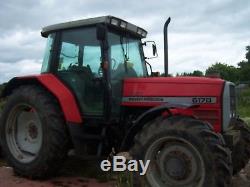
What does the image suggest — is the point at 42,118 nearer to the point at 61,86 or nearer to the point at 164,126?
the point at 61,86

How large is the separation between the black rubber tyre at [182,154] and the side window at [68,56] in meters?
1.94

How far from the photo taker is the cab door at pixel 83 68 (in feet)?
21.9

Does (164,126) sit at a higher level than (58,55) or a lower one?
lower

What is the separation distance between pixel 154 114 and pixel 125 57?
1.42 m

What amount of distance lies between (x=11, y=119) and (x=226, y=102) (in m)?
3.72

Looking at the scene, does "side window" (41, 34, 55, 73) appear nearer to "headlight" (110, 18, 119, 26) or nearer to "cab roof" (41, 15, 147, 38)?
"cab roof" (41, 15, 147, 38)

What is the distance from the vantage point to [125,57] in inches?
273

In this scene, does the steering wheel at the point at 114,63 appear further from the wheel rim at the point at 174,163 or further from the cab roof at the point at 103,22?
the wheel rim at the point at 174,163

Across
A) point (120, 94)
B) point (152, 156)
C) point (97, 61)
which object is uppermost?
point (97, 61)

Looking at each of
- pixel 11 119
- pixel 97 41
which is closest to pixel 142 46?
pixel 97 41

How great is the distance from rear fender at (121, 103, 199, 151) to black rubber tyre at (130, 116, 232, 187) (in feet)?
0.43

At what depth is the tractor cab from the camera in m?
6.57

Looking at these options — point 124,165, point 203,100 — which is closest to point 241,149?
point 203,100

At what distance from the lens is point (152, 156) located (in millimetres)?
5777
